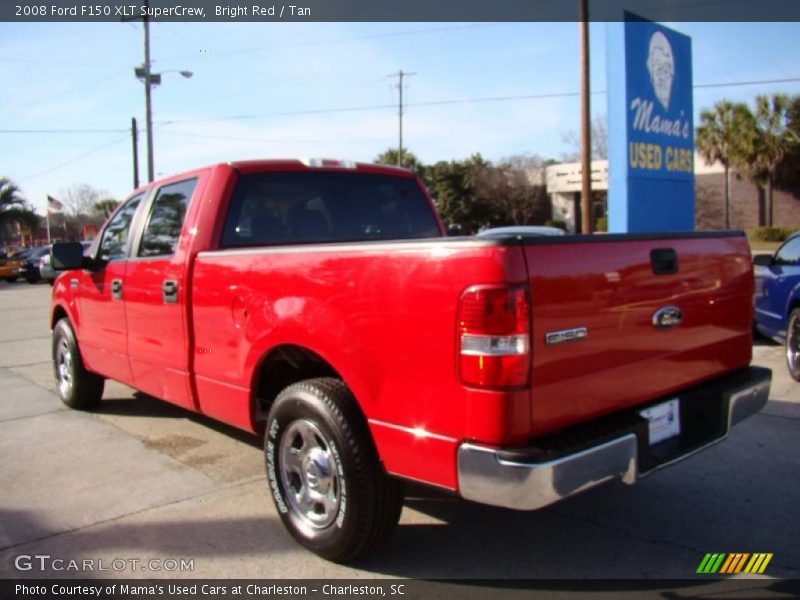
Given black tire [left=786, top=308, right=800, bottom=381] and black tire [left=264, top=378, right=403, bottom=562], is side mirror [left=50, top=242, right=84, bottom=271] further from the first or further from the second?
black tire [left=786, top=308, right=800, bottom=381]

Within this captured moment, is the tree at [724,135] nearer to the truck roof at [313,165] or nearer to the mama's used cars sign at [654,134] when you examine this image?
the mama's used cars sign at [654,134]

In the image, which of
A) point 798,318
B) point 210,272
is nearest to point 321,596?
point 210,272

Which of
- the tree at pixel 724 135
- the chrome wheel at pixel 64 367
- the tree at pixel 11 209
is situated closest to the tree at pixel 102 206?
the tree at pixel 11 209

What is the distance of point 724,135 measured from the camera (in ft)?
129

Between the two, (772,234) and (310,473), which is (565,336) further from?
(772,234)

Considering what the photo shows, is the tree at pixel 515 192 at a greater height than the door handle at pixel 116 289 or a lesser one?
greater

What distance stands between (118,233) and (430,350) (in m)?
3.68

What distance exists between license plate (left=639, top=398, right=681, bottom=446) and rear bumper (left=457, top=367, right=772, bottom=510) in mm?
38

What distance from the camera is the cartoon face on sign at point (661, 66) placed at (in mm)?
14336

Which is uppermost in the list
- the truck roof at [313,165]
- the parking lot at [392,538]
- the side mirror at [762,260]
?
the truck roof at [313,165]

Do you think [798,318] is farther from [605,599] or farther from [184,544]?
[184,544]

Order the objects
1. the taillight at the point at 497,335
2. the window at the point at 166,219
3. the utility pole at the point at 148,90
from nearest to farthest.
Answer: the taillight at the point at 497,335 → the window at the point at 166,219 → the utility pole at the point at 148,90

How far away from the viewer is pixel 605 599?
9.74 feet

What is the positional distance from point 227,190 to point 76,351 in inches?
107
